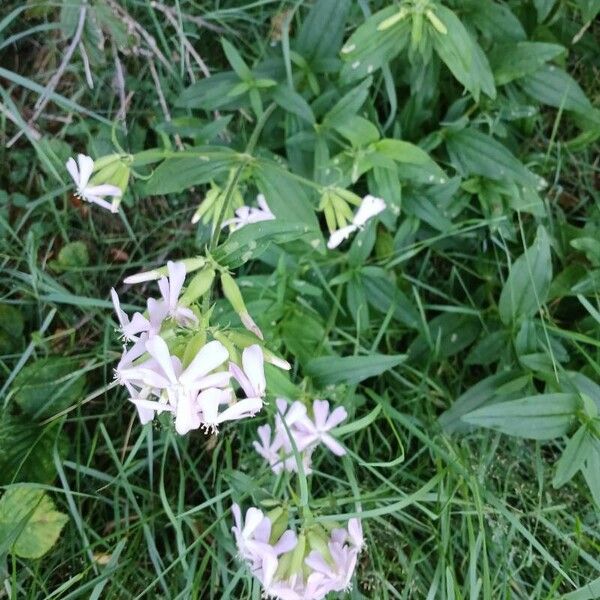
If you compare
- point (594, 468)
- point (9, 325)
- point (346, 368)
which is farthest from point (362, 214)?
point (9, 325)

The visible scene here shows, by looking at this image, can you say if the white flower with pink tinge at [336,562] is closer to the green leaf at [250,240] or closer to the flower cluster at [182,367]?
the flower cluster at [182,367]

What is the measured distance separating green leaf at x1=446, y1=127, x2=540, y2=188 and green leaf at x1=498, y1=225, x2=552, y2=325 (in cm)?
12

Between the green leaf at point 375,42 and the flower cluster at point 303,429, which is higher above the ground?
the green leaf at point 375,42

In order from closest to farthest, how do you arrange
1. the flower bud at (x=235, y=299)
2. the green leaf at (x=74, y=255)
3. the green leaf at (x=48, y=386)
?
the flower bud at (x=235, y=299)
the green leaf at (x=48, y=386)
the green leaf at (x=74, y=255)

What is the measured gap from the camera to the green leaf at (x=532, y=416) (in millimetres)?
882

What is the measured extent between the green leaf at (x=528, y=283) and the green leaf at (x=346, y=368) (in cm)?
20

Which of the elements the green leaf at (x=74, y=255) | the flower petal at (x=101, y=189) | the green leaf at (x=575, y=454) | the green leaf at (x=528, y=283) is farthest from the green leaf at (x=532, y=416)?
the green leaf at (x=74, y=255)

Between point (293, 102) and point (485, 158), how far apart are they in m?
0.29

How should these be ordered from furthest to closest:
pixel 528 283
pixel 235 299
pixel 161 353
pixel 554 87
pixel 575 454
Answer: pixel 554 87
pixel 528 283
pixel 575 454
pixel 235 299
pixel 161 353

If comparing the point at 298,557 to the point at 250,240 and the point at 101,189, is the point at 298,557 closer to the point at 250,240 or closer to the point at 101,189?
the point at 250,240

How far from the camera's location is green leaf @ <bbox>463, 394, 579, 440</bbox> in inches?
34.7

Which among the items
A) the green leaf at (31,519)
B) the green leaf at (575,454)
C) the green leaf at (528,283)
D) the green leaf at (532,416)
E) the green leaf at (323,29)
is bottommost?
the green leaf at (31,519)

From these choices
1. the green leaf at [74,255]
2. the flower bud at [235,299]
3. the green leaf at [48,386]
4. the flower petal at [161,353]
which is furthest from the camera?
the green leaf at [74,255]

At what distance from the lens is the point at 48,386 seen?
1.11 metres
